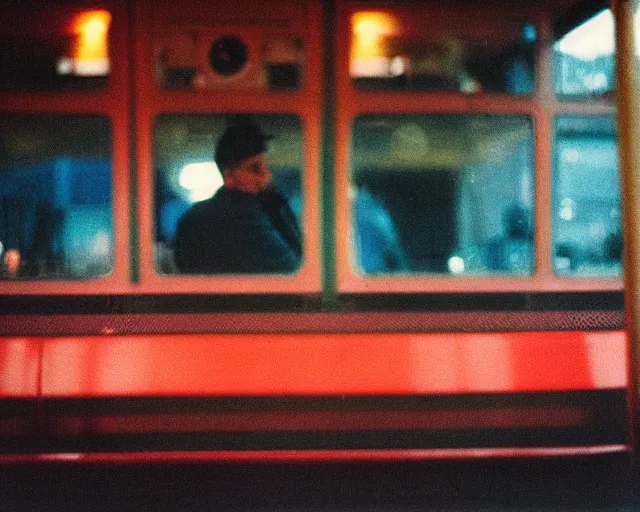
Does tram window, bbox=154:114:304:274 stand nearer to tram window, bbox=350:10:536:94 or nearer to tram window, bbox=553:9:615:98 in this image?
tram window, bbox=350:10:536:94

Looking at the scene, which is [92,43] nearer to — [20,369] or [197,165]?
[197,165]

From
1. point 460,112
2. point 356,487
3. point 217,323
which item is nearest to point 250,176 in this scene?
point 217,323

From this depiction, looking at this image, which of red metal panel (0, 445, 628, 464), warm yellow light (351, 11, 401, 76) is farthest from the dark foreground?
warm yellow light (351, 11, 401, 76)

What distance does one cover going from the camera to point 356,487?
11.1ft

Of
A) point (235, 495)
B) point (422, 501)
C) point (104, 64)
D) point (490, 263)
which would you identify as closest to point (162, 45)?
point (104, 64)

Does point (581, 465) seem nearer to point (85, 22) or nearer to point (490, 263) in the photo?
point (490, 263)

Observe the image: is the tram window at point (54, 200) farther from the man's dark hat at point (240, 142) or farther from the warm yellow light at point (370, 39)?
the warm yellow light at point (370, 39)

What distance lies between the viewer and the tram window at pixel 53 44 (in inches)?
129

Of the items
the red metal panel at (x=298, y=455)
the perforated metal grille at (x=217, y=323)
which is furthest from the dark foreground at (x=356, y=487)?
the perforated metal grille at (x=217, y=323)

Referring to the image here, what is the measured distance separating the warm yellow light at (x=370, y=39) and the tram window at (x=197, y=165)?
0.40 meters

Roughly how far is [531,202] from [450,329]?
720 mm

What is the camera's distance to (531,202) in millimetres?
3424

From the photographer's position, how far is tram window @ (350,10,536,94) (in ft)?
11.0

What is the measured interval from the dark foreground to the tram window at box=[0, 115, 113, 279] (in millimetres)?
980
